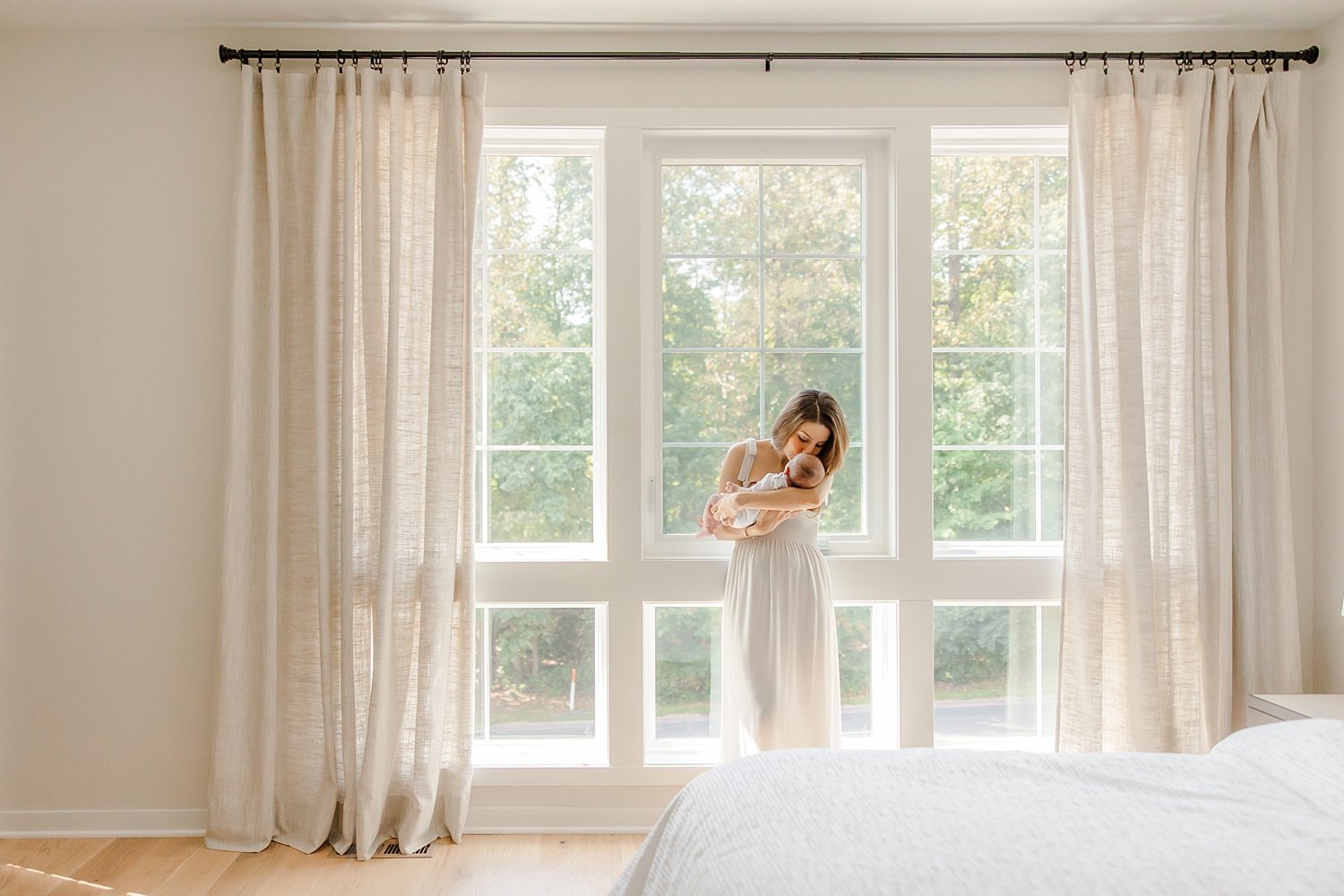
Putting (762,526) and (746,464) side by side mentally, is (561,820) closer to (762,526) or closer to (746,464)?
(762,526)

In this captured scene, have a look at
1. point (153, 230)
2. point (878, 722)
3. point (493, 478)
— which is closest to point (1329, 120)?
point (878, 722)

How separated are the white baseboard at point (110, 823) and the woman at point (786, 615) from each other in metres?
1.85

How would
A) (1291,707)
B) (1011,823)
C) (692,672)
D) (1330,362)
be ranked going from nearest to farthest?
1. (1011,823)
2. (1291,707)
3. (1330,362)
4. (692,672)

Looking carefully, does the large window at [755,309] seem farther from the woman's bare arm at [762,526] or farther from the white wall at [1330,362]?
the white wall at [1330,362]

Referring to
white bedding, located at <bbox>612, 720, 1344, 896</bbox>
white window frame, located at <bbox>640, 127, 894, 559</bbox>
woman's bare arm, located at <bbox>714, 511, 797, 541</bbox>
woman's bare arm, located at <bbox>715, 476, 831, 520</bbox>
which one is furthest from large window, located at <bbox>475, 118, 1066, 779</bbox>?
white bedding, located at <bbox>612, 720, 1344, 896</bbox>

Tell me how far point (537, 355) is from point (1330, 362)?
267 cm

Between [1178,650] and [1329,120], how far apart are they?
5.99 ft

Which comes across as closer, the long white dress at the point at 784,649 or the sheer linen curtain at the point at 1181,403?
the long white dress at the point at 784,649

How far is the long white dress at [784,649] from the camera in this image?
2.37 meters

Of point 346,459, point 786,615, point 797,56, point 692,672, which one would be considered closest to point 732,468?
A: point 786,615

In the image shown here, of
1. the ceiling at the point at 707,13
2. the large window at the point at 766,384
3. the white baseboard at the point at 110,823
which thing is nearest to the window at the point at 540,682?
the large window at the point at 766,384

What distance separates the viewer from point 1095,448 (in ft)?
8.37

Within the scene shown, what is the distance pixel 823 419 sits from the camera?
240cm

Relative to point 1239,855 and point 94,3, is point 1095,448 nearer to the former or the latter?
point 1239,855
